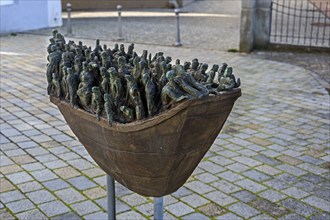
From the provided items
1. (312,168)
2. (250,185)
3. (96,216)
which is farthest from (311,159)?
(96,216)

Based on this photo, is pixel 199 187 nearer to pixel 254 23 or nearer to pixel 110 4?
pixel 254 23

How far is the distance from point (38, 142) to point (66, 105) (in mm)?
2664

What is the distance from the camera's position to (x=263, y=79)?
8984 mm

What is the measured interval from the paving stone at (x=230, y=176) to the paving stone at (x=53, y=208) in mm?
1536

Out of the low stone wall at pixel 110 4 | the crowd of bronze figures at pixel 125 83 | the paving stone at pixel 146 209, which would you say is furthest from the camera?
the low stone wall at pixel 110 4

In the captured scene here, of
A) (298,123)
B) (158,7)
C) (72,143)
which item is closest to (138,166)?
(72,143)

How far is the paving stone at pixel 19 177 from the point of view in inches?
177

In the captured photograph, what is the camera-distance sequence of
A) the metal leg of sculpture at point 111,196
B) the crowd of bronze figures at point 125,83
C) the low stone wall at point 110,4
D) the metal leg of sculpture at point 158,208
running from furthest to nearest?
the low stone wall at point 110,4, the metal leg of sculpture at point 111,196, the metal leg of sculpture at point 158,208, the crowd of bronze figures at point 125,83

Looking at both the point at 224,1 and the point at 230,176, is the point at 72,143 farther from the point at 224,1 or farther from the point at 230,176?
the point at 224,1

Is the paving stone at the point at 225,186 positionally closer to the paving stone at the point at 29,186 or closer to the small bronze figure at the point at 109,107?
the paving stone at the point at 29,186

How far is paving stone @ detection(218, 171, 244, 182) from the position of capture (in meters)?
4.64

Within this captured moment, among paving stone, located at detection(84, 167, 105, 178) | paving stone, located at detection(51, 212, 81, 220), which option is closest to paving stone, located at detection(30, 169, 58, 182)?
paving stone, located at detection(84, 167, 105, 178)

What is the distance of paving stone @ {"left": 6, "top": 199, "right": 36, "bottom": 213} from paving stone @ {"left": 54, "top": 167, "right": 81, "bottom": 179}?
1.89 feet

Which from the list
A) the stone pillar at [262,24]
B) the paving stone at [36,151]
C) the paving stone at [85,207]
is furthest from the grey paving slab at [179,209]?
the stone pillar at [262,24]
